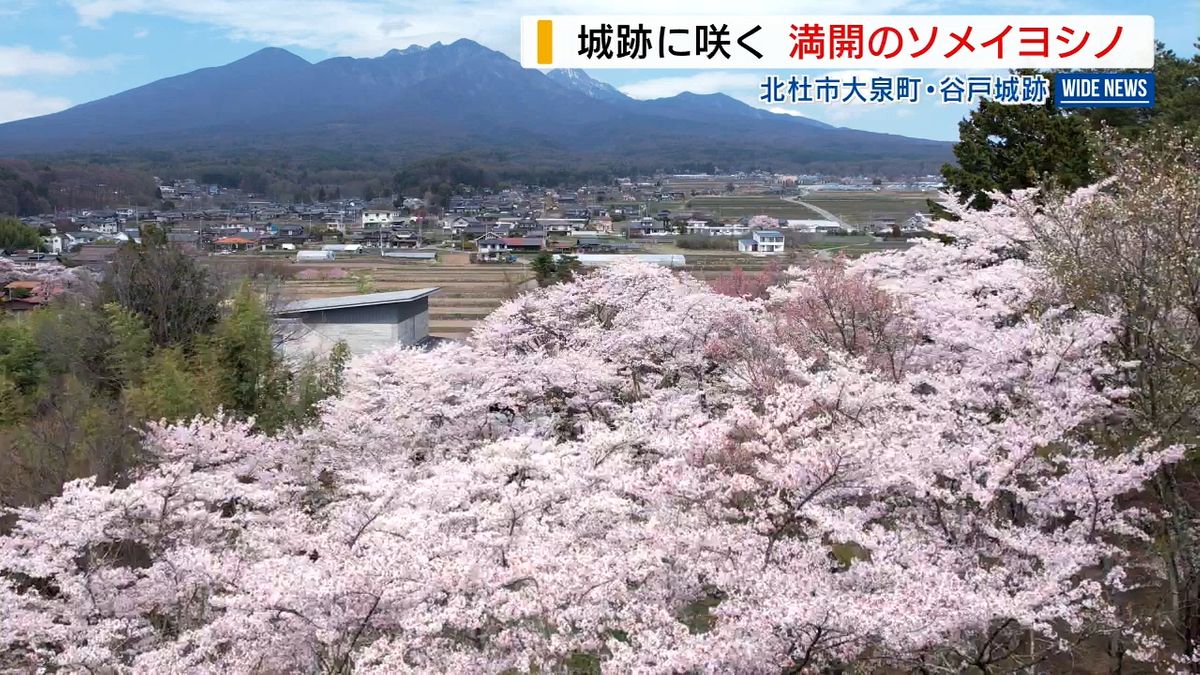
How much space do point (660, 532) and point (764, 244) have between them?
39.4 metres

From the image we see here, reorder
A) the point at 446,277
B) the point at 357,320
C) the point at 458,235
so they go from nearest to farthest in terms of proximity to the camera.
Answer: the point at 357,320
the point at 446,277
the point at 458,235

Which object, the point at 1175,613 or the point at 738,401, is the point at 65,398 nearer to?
the point at 738,401

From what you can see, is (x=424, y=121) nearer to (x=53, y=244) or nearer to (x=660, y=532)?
(x=53, y=244)

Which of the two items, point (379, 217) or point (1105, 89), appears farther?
point (379, 217)

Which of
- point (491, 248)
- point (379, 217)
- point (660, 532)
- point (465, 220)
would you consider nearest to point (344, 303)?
point (660, 532)

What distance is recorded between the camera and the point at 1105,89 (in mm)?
14617

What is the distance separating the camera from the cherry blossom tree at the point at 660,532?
515cm

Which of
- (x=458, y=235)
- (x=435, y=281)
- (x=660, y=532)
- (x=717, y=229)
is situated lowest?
(x=660, y=532)

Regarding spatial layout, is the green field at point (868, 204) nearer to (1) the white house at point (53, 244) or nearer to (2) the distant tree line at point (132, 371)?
(1) the white house at point (53, 244)

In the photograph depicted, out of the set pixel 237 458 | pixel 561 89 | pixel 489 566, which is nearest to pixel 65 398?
pixel 237 458

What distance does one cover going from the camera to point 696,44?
10.1m

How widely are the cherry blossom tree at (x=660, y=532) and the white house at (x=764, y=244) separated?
110 feet

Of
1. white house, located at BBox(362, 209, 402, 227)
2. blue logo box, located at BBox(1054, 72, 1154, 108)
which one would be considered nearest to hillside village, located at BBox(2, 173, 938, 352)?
white house, located at BBox(362, 209, 402, 227)

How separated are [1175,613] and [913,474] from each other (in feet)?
8.75
